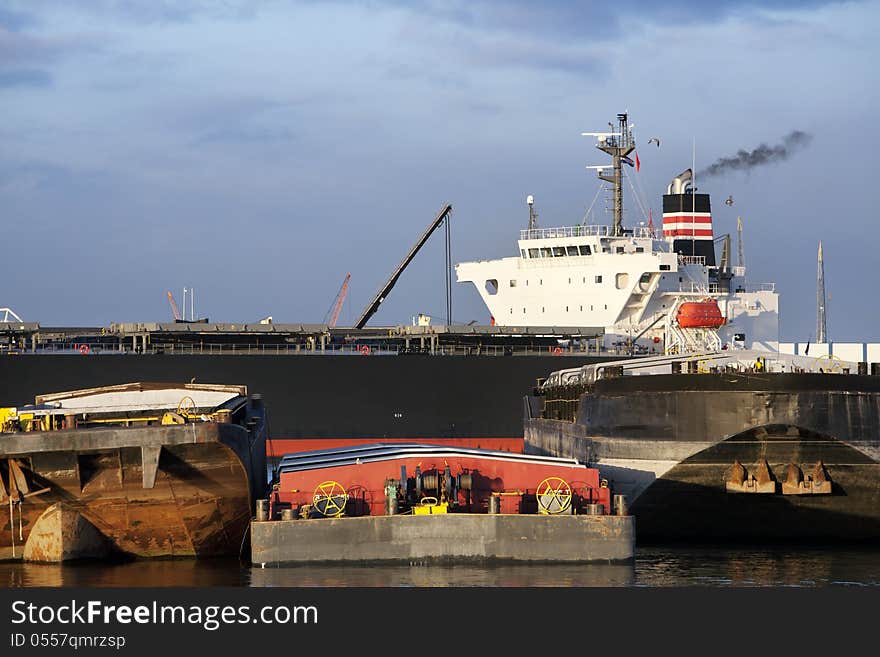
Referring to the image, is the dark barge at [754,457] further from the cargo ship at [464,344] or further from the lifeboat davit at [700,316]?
the cargo ship at [464,344]

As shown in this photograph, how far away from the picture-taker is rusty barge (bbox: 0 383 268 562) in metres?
24.9

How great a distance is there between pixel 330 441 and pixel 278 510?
2695 centimetres

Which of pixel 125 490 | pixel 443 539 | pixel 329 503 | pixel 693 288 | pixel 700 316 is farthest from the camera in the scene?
pixel 693 288

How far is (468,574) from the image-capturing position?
23516 mm

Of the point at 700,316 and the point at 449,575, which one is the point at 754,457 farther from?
the point at 700,316

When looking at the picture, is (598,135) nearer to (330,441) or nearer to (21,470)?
(330,441)

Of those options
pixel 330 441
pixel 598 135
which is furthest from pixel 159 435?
pixel 598 135

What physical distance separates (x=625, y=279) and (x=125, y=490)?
3563cm

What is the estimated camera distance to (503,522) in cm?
2461

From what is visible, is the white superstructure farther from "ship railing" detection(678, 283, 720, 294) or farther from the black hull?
the black hull

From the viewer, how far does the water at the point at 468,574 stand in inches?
896

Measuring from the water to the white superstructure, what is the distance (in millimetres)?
29756

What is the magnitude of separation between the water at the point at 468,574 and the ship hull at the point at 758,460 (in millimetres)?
2662

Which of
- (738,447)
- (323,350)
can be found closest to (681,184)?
(323,350)
